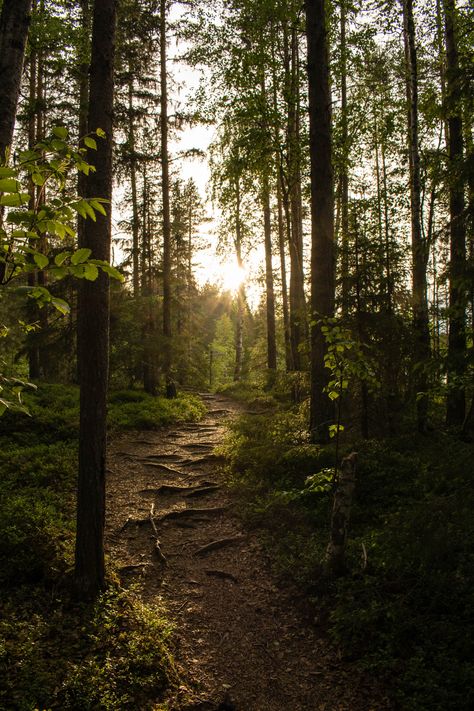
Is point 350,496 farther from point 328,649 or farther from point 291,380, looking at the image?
point 291,380

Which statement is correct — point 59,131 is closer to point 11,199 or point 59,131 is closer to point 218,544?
point 11,199

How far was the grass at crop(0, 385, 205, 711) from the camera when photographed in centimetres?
362

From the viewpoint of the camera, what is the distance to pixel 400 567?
4852mm

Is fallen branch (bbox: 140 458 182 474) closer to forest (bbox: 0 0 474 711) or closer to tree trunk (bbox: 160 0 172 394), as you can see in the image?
forest (bbox: 0 0 474 711)

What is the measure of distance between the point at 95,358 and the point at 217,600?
355 cm

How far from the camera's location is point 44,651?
4043mm

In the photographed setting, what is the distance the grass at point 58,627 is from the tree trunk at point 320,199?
16.8 ft

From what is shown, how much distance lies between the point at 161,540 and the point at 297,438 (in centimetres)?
373

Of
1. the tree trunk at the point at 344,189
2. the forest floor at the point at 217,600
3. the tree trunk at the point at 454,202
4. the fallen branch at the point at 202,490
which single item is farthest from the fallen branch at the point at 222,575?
the tree trunk at the point at 344,189

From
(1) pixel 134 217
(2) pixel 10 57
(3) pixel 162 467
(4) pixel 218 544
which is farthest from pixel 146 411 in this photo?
(2) pixel 10 57

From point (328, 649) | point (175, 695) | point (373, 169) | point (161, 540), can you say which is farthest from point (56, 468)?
point (373, 169)

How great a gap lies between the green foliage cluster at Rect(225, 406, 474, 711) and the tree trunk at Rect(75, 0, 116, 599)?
2.45 m

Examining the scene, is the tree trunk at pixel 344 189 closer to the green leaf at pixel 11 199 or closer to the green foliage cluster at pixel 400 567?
the green foliage cluster at pixel 400 567

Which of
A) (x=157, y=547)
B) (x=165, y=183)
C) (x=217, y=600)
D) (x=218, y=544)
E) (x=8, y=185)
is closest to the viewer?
(x=8, y=185)
